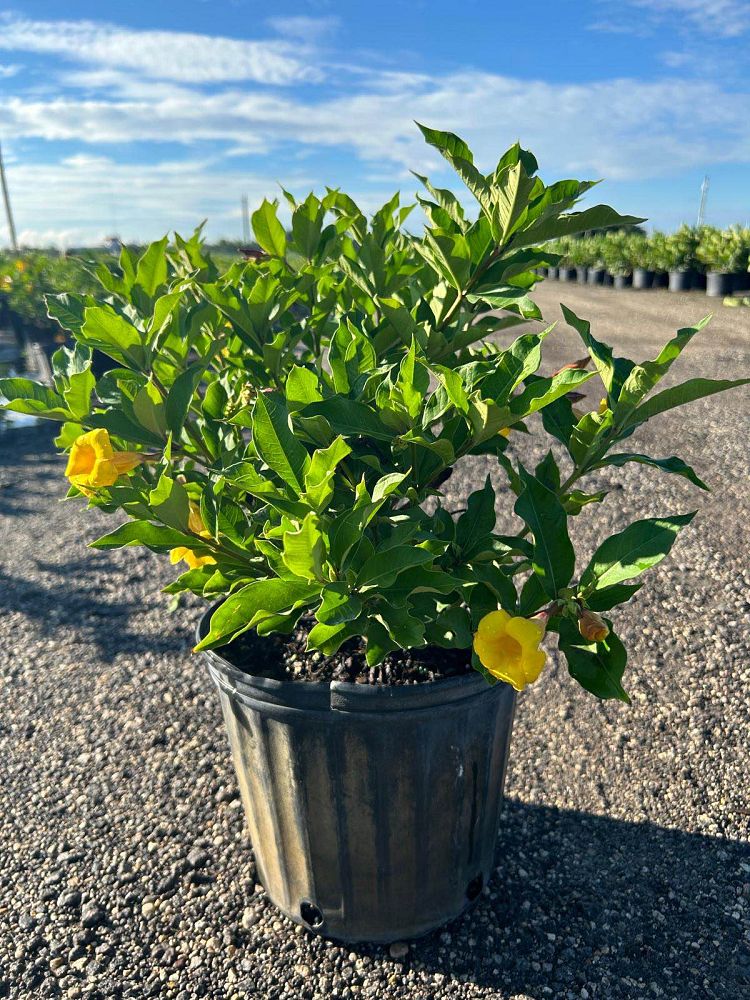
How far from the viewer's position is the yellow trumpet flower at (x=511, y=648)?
1166 millimetres

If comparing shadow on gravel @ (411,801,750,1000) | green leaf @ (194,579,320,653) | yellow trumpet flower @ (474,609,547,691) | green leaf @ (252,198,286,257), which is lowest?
shadow on gravel @ (411,801,750,1000)

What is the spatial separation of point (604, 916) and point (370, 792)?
801 millimetres

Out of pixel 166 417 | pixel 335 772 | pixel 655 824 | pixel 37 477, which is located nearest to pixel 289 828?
pixel 335 772

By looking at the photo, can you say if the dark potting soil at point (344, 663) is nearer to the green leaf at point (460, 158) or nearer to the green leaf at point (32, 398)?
the green leaf at point (32, 398)

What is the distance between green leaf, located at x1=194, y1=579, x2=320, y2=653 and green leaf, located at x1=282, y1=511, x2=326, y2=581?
3cm

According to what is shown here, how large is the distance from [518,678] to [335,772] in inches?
24.2

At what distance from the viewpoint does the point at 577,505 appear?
57.1 inches

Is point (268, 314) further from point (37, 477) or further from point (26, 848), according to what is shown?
point (37, 477)

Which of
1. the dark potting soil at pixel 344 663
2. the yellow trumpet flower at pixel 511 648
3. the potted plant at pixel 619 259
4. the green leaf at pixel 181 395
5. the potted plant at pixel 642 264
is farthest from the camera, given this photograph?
the potted plant at pixel 619 259

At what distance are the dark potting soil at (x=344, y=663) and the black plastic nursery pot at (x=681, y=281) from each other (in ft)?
43.1

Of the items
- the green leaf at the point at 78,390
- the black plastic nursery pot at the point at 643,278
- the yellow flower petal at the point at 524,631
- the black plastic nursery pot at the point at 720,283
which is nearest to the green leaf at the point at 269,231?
the green leaf at the point at 78,390

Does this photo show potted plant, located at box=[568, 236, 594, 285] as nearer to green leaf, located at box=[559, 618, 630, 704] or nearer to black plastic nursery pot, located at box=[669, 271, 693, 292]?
black plastic nursery pot, located at box=[669, 271, 693, 292]

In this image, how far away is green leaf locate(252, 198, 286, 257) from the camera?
175 centimetres

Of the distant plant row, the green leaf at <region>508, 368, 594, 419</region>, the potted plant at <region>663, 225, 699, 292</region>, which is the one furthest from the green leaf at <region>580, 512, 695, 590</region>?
the potted plant at <region>663, 225, 699, 292</region>
